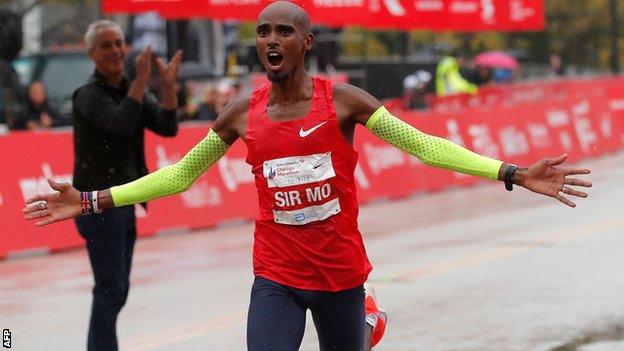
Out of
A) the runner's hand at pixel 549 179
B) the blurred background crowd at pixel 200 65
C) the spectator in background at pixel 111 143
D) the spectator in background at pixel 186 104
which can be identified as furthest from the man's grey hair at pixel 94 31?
the spectator in background at pixel 186 104

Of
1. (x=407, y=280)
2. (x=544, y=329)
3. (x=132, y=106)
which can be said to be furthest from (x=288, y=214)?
(x=407, y=280)

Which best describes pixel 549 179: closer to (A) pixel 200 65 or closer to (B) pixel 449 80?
(A) pixel 200 65

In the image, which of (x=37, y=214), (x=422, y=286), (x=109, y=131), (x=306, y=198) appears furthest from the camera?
(x=422, y=286)

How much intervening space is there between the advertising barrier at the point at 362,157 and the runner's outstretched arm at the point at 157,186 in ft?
27.1

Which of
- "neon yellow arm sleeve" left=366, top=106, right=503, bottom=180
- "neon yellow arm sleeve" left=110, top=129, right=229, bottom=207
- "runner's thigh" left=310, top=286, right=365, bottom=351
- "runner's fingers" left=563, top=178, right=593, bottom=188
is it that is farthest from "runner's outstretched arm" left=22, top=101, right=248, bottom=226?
"runner's fingers" left=563, top=178, right=593, bottom=188

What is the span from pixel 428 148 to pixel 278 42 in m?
0.78

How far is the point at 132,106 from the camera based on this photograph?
8.11 m

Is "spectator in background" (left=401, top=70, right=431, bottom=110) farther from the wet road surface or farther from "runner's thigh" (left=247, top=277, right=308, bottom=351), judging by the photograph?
"runner's thigh" (left=247, top=277, right=308, bottom=351)

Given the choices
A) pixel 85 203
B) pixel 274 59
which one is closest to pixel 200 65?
pixel 85 203

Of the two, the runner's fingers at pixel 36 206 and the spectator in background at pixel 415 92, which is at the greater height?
the runner's fingers at pixel 36 206

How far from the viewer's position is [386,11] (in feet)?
69.7

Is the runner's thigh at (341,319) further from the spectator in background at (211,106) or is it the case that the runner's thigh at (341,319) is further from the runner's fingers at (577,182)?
the spectator in background at (211,106)

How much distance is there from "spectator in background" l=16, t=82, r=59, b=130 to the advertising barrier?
2.36 meters

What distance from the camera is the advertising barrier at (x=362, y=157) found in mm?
15797
